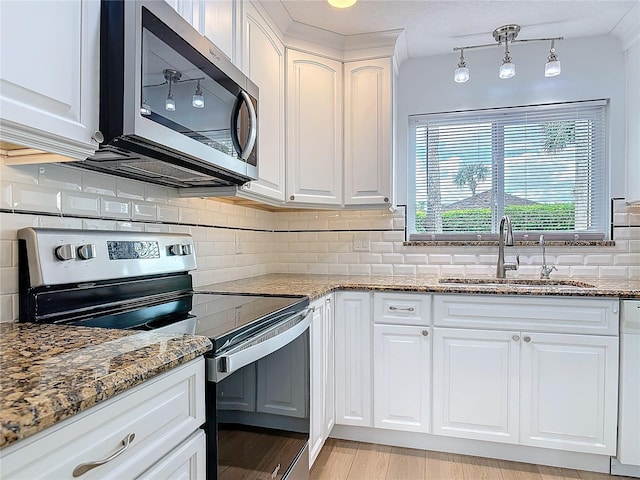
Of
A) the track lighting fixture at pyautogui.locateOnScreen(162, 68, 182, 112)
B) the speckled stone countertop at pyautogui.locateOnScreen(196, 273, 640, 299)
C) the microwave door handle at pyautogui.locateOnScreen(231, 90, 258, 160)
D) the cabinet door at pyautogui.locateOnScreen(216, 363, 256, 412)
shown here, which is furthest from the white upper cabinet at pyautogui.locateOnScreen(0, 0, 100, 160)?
the speckled stone countertop at pyautogui.locateOnScreen(196, 273, 640, 299)

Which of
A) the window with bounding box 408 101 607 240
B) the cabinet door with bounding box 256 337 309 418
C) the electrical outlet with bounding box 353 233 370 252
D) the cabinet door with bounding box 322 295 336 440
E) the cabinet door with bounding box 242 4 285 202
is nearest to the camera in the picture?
the cabinet door with bounding box 256 337 309 418

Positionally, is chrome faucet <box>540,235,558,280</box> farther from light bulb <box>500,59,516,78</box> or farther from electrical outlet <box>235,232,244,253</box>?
electrical outlet <box>235,232,244,253</box>

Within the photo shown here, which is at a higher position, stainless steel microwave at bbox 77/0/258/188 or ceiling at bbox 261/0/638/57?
ceiling at bbox 261/0/638/57

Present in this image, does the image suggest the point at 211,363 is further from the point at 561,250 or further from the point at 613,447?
the point at 561,250

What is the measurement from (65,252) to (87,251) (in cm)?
8

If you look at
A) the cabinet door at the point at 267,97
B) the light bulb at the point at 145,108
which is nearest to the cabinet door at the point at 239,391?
the light bulb at the point at 145,108

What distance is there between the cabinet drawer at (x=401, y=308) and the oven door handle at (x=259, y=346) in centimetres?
55

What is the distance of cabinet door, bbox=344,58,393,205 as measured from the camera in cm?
245

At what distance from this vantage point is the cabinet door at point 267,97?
1.93 meters

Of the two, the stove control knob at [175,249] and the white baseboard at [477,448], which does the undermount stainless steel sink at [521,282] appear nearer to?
the white baseboard at [477,448]

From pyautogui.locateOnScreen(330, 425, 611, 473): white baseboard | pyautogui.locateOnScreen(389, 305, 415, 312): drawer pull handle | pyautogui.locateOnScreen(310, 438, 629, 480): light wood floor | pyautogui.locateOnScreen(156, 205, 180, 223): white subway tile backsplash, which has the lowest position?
pyautogui.locateOnScreen(310, 438, 629, 480): light wood floor

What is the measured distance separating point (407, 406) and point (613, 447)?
0.93m

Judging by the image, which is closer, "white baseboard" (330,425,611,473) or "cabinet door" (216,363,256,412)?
"cabinet door" (216,363,256,412)

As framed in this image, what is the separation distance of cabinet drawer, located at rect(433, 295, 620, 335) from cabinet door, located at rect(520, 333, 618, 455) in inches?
2.0
